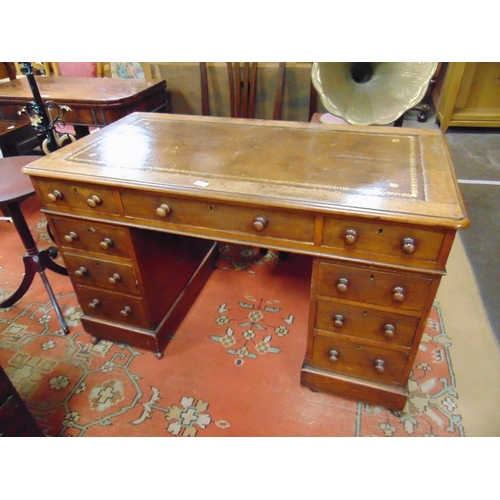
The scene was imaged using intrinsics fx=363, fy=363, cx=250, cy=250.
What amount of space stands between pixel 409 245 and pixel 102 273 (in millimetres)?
1078

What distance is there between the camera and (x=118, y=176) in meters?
1.10

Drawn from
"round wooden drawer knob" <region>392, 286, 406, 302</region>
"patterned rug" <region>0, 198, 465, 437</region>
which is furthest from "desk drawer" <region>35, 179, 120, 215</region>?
"round wooden drawer knob" <region>392, 286, 406, 302</region>

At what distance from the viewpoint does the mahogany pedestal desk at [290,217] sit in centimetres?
95

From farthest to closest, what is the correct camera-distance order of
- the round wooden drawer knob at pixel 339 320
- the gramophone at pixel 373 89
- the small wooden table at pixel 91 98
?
the small wooden table at pixel 91 98
the gramophone at pixel 373 89
the round wooden drawer knob at pixel 339 320

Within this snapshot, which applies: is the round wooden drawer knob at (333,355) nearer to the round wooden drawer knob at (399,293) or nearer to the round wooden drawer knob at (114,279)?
the round wooden drawer knob at (399,293)

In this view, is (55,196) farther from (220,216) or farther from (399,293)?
(399,293)

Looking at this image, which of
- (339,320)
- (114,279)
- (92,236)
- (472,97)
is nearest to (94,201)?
(92,236)

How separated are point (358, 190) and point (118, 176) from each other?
704 millimetres

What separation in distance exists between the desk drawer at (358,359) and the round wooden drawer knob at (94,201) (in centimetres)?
84

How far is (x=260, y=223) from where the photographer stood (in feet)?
3.30

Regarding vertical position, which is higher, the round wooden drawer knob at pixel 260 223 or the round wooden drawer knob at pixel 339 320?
the round wooden drawer knob at pixel 260 223

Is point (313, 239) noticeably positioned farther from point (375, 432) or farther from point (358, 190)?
point (375, 432)

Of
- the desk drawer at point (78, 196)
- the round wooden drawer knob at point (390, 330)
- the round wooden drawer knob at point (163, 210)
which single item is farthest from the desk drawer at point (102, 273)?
the round wooden drawer knob at point (390, 330)

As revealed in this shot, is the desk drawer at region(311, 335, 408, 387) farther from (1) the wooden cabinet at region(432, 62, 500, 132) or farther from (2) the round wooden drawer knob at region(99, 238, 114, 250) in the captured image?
(1) the wooden cabinet at region(432, 62, 500, 132)
